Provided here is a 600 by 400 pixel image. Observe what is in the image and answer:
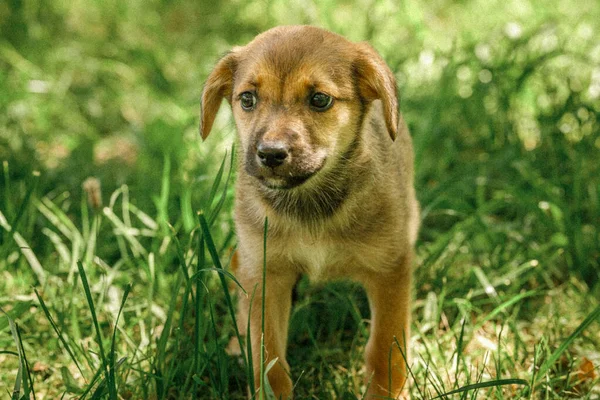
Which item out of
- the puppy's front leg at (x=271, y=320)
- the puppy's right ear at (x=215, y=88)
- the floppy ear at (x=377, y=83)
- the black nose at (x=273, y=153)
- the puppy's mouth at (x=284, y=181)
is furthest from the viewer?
the puppy's right ear at (x=215, y=88)

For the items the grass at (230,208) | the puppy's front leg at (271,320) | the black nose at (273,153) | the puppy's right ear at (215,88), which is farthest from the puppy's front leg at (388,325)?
the puppy's right ear at (215,88)

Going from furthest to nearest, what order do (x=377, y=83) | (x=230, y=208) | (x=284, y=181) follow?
(x=230, y=208)
(x=377, y=83)
(x=284, y=181)

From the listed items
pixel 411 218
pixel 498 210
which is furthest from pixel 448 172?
pixel 411 218

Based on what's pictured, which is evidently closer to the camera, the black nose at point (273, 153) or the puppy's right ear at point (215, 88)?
the black nose at point (273, 153)

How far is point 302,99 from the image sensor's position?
8.88ft

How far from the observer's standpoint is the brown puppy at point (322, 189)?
8.90 ft

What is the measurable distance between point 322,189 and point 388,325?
2.10ft

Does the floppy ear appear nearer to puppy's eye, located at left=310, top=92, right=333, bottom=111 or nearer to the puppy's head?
the puppy's head

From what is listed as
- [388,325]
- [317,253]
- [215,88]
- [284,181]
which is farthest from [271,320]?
[215,88]

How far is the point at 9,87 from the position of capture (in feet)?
17.2

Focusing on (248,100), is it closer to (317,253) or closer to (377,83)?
(377,83)

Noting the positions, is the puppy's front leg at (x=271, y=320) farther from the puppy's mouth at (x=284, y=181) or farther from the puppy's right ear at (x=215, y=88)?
the puppy's right ear at (x=215, y=88)

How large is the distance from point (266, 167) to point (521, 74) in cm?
297

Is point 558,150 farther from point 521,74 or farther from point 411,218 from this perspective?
point 411,218
